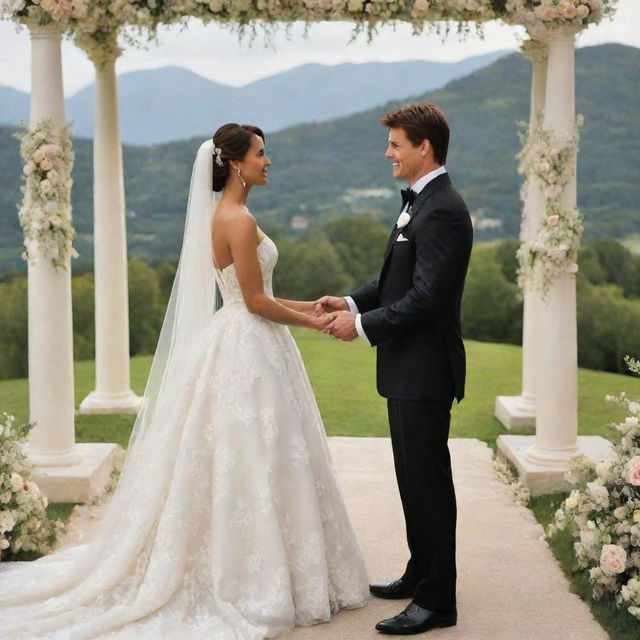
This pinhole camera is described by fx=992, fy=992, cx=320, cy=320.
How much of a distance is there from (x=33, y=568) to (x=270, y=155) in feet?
61.1

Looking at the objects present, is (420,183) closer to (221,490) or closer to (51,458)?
(221,490)

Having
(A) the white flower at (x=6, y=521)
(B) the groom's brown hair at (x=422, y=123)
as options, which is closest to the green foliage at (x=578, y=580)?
(B) the groom's brown hair at (x=422, y=123)

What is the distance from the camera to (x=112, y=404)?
930 centimetres

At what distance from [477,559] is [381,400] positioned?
20.4 feet

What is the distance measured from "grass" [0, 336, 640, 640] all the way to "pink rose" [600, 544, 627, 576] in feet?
0.71

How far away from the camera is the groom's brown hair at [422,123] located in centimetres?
432

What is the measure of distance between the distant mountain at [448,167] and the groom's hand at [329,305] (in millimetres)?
15002

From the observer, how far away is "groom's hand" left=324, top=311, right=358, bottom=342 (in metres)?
4.54

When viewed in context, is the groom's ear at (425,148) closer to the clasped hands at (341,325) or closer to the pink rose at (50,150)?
the clasped hands at (341,325)

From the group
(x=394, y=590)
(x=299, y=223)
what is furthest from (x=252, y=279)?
(x=299, y=223)

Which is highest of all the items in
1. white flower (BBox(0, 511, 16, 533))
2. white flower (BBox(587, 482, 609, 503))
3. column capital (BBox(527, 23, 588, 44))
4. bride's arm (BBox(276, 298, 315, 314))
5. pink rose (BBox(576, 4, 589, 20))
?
pink rose (BBox(576, 4, 589, 20))

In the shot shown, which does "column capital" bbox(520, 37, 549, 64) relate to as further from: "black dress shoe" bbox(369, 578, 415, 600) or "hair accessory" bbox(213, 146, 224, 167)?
"black dress shoe" bbox(369, 578, 415, 600)

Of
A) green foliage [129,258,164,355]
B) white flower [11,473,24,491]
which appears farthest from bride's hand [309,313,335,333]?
green foliage [129,258,164,355]

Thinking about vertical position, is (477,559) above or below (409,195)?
below
